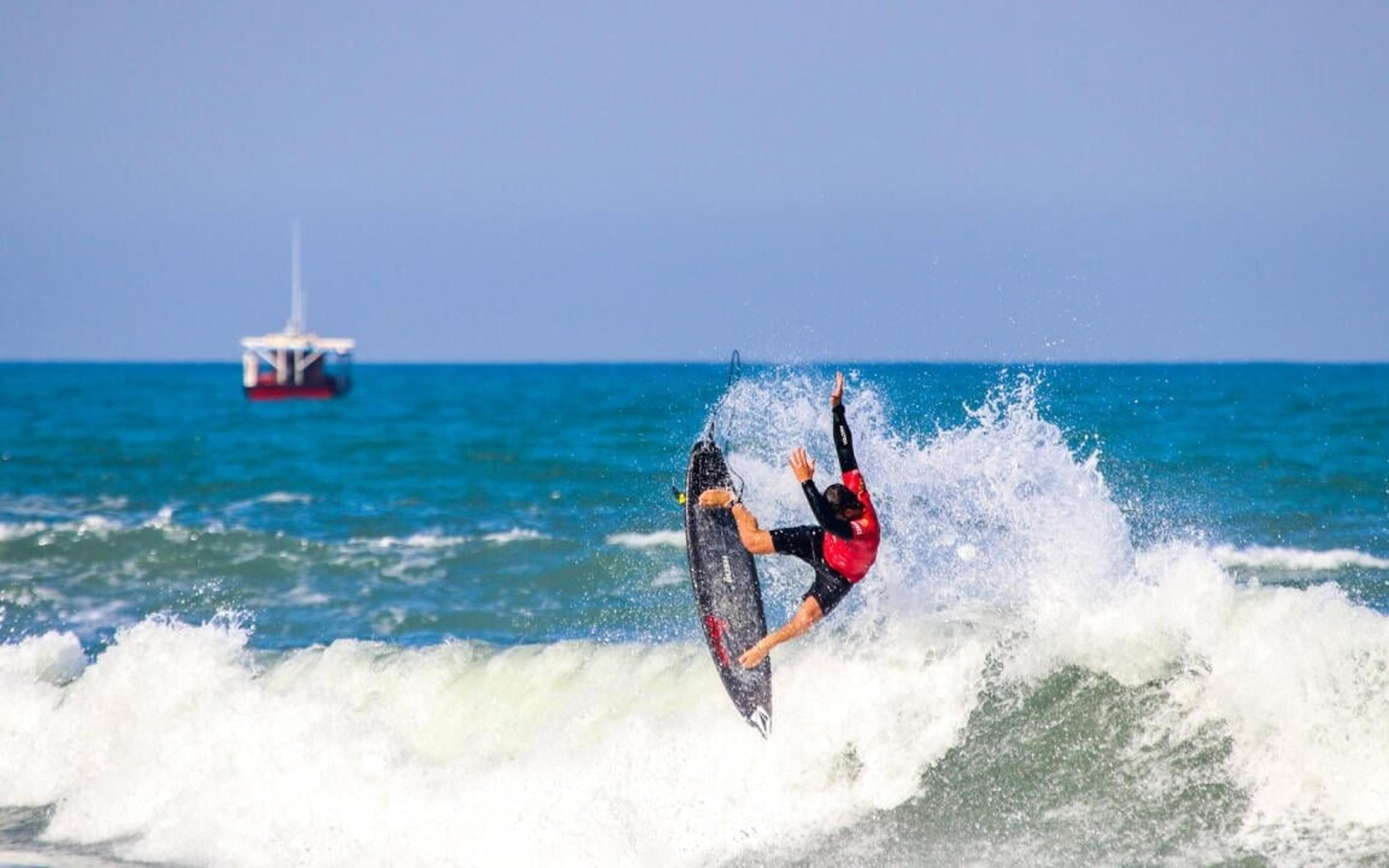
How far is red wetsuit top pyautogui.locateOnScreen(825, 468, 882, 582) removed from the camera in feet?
27.7

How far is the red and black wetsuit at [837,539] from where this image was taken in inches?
328

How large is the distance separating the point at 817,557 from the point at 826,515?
1.65ft

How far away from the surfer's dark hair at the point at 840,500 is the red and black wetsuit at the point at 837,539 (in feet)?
0.09

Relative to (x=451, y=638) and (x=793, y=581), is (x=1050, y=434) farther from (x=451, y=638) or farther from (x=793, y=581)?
(x=451, y=638)

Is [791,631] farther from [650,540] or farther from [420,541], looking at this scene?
[420,541]

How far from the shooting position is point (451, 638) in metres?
13.0

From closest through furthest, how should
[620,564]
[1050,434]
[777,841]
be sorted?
[777,841]
[1050,434]
[620,564]

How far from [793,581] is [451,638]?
9.71ft

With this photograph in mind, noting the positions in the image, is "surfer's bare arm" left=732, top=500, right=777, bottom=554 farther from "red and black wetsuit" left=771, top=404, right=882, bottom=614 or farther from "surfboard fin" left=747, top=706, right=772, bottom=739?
"surfboard fin" left=747, top=706, right=772, bottom=739

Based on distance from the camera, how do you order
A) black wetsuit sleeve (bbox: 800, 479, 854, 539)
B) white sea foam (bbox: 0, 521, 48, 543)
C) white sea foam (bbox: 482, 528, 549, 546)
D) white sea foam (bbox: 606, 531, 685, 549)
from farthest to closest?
white sea foam (bbox: 0, 521, 48, 543)
white sea foam (bbox: 482, 528, 549, 546)
white sea foam (bbox: 606, 531, 685, 549)
black wetsuit sleeve (bbox: 800, 479, 854, 539)

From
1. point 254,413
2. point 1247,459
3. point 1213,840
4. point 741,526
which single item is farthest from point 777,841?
point 254,413

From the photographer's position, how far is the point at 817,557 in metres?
8.72

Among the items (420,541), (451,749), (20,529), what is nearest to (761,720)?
(451,749)

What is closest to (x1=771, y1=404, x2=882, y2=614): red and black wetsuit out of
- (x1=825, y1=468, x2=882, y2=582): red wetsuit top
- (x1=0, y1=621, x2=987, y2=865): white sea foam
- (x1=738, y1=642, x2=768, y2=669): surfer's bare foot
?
(x1=825, y1=468, x2=882, y2=582): red wetsuit top
